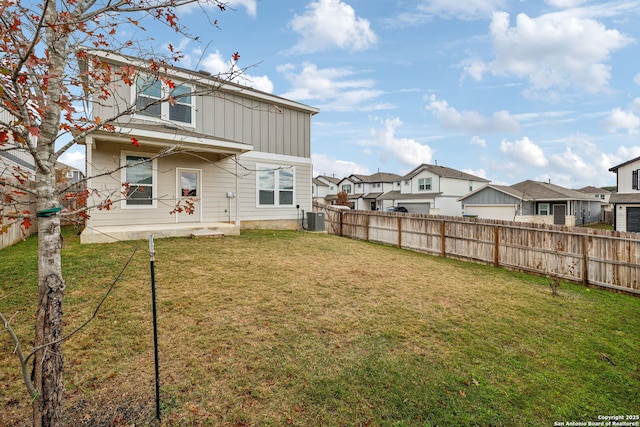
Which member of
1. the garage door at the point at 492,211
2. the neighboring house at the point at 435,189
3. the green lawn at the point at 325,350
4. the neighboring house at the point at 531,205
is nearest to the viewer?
the green lawn at the point at 325,350

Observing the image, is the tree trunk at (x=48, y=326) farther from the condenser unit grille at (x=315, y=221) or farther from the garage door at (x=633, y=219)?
the garage door at (x=633, y=219)

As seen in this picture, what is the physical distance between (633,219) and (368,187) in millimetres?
32124

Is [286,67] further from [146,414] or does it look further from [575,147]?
[575,147]

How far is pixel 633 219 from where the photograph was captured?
18.9m

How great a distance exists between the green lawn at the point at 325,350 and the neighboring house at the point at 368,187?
3738cm

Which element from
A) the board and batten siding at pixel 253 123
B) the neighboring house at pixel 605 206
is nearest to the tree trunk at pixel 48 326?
the board and batten siding at pixel 253 123

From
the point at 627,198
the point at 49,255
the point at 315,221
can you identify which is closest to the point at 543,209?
the point at 627,198

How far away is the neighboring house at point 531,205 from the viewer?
2547cm

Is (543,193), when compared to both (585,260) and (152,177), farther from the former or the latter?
(152,177)

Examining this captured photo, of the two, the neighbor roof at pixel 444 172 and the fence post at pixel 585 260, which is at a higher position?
the neighbor roof at pixel 444 172

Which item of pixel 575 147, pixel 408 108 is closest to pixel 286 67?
pixel 408 108

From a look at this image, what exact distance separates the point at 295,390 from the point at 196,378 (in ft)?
3.14

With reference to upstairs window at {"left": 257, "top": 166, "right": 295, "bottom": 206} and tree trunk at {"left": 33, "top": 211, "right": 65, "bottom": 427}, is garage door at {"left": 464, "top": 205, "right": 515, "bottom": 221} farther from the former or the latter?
tree trunk at {"left": 33, "top": 211, "right": 65, "bottom": 427}

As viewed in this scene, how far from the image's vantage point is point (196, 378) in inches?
111
